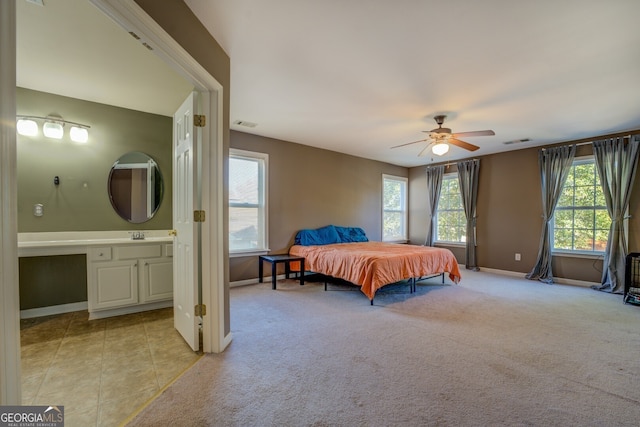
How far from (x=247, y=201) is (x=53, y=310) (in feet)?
8.79

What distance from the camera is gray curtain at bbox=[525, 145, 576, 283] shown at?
15.9ft

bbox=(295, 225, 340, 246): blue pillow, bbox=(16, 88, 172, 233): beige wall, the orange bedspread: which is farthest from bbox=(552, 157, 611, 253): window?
bbox=(16, 88, 172, 233): beige wall

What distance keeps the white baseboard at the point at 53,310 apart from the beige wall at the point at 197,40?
83.4 inches

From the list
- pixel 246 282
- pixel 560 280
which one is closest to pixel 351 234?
pixel 246 282

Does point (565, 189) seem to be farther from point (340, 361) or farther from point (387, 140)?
point (340, 361)

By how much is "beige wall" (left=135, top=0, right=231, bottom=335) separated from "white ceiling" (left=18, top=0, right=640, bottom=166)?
0.30 feet

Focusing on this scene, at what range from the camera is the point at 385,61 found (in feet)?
8.13

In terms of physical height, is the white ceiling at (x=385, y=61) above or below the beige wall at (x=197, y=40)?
above

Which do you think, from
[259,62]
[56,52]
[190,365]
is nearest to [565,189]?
[259,62]

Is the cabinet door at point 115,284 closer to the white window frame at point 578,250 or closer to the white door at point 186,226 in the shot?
the white door at point 186,226

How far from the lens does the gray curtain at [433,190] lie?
21.8ft

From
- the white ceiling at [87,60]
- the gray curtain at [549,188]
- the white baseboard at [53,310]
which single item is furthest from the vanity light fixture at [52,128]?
the gray curtain at [549,188]

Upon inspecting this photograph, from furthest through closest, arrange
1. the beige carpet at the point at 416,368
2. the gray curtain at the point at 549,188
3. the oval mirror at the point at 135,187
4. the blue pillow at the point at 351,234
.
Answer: the blue pillow at the point at 351,234 → the gray curtain at the point at 549,188 → the oval mirror at the point at 135,187 → the beige carpet at the point at 416,368

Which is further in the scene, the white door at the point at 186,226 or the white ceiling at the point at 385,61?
the white door at the point at 186,226
